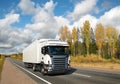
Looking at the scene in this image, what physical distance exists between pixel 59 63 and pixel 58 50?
1292mm

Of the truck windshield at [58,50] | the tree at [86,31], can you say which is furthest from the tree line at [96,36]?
the truck windshield at [58,50]

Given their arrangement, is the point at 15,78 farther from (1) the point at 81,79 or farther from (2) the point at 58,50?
(1) the point at 81,79

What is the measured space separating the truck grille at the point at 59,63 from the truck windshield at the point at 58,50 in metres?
0.52

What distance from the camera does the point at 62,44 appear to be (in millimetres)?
22391

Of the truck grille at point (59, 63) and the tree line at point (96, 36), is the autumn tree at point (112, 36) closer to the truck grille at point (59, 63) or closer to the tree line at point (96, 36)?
the tree line at point (96, 36)

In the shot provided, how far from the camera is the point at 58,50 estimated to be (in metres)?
21.8

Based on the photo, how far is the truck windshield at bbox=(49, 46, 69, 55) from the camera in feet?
70.3

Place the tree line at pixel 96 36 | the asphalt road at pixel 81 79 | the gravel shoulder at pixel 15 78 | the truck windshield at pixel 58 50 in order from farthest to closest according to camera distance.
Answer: the tree line at pixel 96 36 → the truck windshield at pixel 58 50 → the gravel shoulder at pixel 15 78 → the asphalt road at pixel 81 79

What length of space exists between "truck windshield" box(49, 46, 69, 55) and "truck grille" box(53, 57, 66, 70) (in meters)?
0.52

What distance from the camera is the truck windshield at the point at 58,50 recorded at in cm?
2144

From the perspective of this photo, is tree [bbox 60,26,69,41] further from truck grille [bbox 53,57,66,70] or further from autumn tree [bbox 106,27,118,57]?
truck grille [bbox 53,57,66,70]

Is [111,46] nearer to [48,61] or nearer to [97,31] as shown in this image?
[97,31]

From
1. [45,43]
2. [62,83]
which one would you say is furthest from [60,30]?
[62,83]

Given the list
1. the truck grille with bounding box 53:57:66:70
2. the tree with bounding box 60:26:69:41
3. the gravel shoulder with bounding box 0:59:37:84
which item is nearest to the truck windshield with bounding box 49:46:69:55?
the truck grille with bounding box 53:57:66:70
